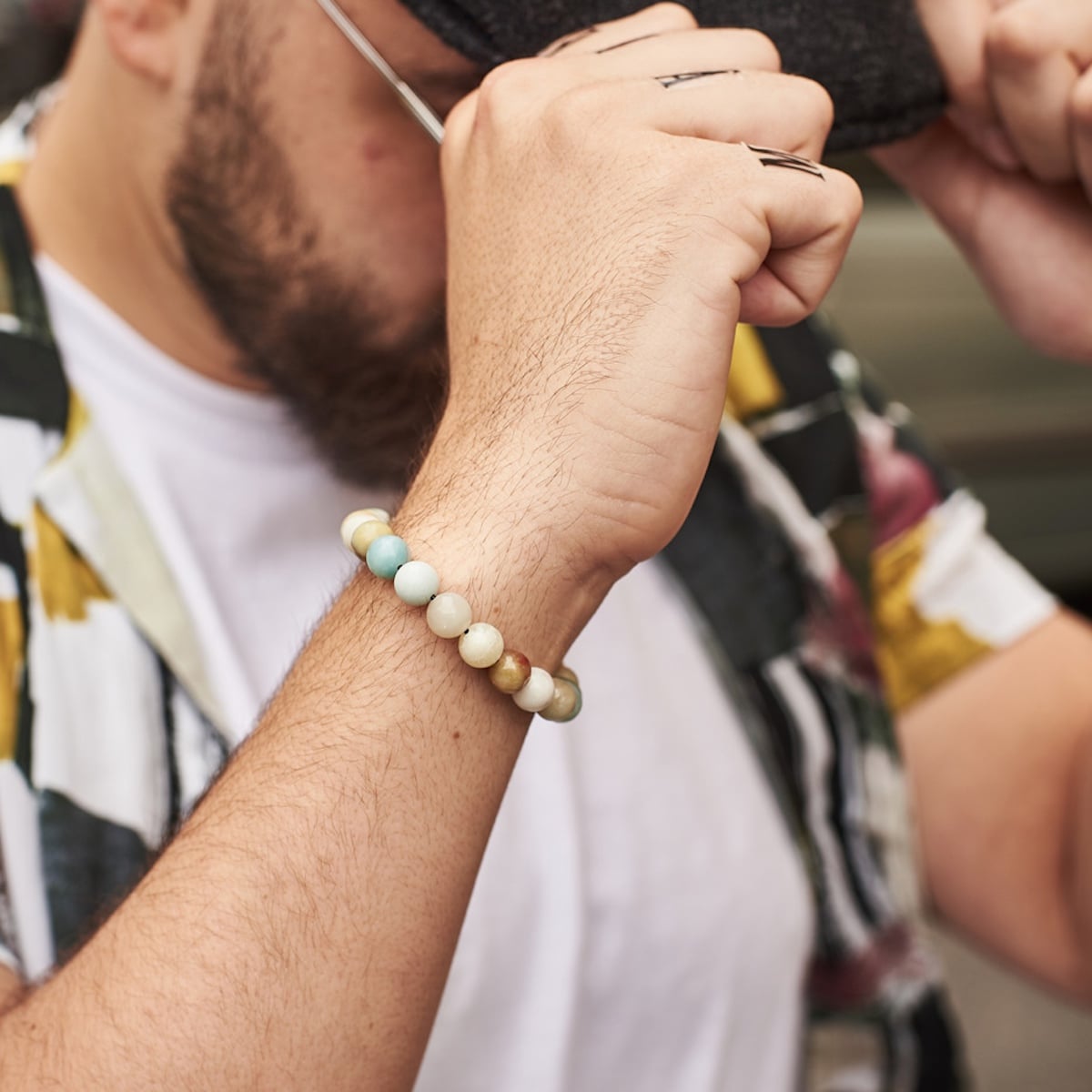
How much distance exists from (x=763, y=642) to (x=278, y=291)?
48cm

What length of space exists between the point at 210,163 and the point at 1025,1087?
1966 mm

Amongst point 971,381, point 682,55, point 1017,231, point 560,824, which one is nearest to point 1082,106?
point 1017,231

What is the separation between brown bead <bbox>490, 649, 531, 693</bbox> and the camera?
1.76 ft

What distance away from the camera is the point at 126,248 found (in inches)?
34.5

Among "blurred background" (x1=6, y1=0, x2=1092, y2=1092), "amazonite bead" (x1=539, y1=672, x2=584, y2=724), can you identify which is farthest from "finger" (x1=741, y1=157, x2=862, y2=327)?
"blurred background" (x1=6, y1=0, x2=1092, y2=1092)

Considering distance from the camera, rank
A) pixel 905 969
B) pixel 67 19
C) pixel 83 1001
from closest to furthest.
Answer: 1. pixel 83 1001
2. pixel 905 969
3. pixel 67 19

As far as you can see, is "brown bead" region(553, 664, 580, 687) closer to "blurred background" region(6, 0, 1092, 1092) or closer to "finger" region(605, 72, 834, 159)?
"finger" region(605, 72, 834, 159)

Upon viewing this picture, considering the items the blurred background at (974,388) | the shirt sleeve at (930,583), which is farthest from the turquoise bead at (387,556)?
→ the blurred background at (974,388)

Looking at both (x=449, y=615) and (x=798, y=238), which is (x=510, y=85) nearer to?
(x=798, y=238)

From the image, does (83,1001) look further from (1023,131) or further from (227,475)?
(1023,131)

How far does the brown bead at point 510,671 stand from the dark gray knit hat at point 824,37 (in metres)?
0.32

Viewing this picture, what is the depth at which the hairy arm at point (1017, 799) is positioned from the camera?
1007 mm

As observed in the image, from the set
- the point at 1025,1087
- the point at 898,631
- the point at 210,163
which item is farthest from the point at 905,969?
the point at 1025,1087

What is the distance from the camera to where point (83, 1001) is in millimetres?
514
